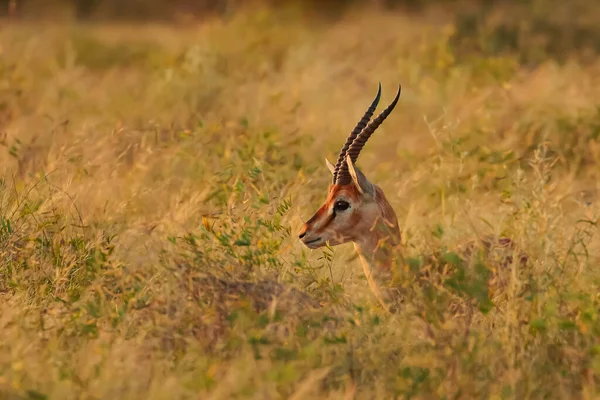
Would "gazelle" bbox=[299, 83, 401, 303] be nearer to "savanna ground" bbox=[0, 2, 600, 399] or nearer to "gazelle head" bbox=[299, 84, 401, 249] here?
"gazelle head" bbox=[299, 84, 401, 249]

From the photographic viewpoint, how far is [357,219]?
17.1ft

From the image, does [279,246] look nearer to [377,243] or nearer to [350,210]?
[350,210]

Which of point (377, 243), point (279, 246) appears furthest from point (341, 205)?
point (279, 246)

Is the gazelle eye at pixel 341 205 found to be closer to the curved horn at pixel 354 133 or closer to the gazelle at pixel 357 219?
the gazelle at pixel 357 219

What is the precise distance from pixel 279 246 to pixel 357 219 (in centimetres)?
42

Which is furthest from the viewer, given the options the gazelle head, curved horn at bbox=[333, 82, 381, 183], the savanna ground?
curved horn at bbox=[333, 82, 381, 183]

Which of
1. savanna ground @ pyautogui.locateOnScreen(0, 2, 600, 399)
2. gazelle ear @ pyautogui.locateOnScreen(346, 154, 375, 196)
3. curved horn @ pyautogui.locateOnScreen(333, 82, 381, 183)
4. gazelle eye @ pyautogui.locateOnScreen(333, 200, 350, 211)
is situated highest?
curved horn @ pyautogui.locateOnScreen(333, 82, 381, 183)

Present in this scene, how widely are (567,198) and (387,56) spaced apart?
23.2ft

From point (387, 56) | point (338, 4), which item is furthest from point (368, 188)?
point (338, 4)

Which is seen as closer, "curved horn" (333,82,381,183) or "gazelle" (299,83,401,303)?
"gazelle" (299,83,401,303)

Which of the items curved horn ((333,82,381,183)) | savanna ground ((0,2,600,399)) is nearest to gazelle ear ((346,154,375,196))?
curved horn ((333,82,381,183))

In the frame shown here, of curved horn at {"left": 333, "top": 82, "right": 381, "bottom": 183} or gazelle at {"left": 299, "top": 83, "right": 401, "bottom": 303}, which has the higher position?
curved horn at {"left": 333, "top": 82, "right": 381, "bottom": 183}

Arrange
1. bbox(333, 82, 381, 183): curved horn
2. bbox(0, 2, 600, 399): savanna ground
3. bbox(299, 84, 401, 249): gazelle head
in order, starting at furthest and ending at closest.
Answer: bbox(333, 82, 381, 183): curved horn, bbox(299, 84, 401, 249): gazelle head, bbox(0, 2, 600, 399): savanna ground

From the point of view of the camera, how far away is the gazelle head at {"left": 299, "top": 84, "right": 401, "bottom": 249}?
511cm
